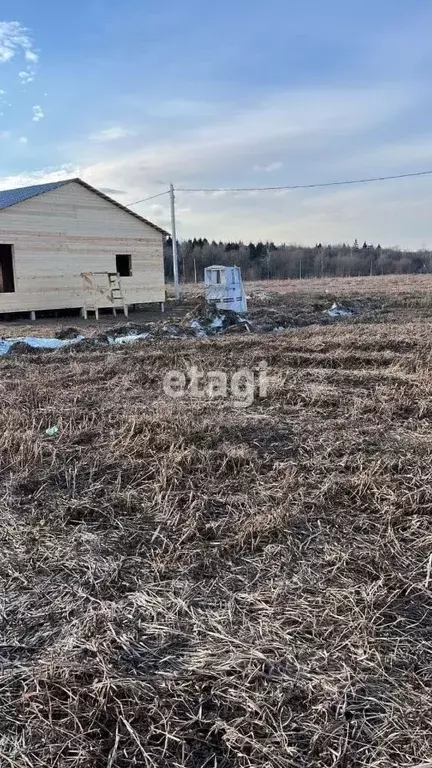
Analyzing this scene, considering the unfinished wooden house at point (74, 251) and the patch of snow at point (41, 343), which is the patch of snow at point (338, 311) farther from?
the patch of snow at point (41, 343)

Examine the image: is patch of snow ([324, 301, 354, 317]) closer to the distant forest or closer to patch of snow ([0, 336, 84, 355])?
patch of snow ([0, 336, 84, 355])

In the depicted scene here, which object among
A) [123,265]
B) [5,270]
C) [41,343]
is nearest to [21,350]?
[41,343]

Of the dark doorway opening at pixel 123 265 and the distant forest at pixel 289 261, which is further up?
the distant forest at pixel 289 261

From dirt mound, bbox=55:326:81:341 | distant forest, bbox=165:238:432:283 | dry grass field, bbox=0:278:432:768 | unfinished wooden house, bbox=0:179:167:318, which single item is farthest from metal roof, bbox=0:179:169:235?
distant forest, bbox=165:238:432:283

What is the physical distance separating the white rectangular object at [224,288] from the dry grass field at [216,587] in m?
12.4

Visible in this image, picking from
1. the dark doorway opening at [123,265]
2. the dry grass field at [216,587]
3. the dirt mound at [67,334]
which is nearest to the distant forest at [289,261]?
the dark doorway opening at [123,265]

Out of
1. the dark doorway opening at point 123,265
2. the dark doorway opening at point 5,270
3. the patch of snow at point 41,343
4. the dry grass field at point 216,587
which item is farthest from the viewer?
the dark doorway opening at point 123,265

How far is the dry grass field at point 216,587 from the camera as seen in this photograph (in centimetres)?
176

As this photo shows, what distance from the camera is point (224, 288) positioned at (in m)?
Answer: 17.5

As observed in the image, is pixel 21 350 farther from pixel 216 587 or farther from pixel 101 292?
pixel 101 292

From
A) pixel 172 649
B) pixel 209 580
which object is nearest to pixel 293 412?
pixel 209 580

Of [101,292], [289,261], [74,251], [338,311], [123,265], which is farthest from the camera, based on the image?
[289,261]

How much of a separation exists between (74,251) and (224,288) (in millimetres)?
5669

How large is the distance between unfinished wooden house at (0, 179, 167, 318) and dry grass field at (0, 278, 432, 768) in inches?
539
